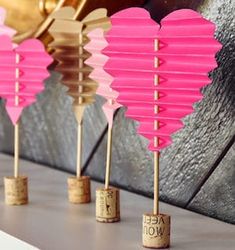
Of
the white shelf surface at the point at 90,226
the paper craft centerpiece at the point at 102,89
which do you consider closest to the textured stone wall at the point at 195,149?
the white shelf surface at the point at 90,226

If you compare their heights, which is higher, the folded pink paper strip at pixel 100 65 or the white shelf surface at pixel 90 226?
the folded pink paper strip at pixel 100 65

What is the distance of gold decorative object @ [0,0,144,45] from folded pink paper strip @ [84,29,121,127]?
0.63ft

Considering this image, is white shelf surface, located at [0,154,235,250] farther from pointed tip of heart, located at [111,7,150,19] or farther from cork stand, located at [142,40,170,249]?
pointed tip of heart, located at [111,7,150,19]

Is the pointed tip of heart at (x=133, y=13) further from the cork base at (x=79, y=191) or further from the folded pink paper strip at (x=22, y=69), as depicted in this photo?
the cork base at (x=79, y=191)

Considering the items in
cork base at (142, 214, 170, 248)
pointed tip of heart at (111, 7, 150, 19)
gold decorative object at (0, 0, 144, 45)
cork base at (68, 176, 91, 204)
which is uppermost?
pointed tip of heart at (111, 7, 150, 19)

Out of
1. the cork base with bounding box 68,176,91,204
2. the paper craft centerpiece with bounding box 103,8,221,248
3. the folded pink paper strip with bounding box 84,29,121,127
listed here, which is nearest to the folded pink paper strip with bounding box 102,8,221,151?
the paper craft centerpiece with bounding box 103,8,221,248

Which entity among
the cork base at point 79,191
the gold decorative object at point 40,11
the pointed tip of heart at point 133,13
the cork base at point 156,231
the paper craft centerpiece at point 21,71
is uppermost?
the pointed tip of heart at point 133,13

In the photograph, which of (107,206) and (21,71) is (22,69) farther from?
(107,206)

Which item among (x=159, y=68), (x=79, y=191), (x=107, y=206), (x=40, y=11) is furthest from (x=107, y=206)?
(x=40, y=11)

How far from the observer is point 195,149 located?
1.14m

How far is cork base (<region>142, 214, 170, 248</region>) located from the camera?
3.03 ft

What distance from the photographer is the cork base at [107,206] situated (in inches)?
41.5

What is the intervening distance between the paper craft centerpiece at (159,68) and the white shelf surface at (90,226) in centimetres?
5

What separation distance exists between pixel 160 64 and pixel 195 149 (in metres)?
0.27
